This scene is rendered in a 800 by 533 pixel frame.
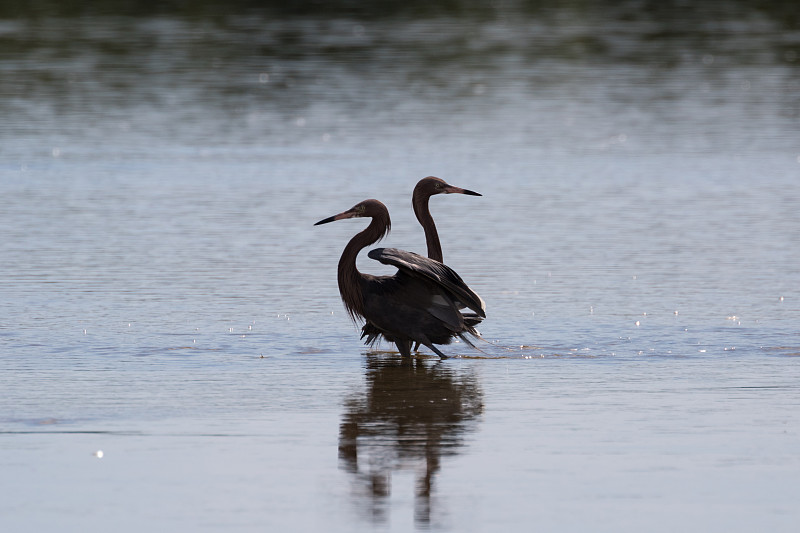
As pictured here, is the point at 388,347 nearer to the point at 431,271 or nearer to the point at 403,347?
the point at 403,347

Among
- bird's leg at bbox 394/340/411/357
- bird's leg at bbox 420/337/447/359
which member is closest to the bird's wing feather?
bird's leg at bbox 420/337/447/359

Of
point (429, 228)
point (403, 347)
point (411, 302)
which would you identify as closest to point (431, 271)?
point (411, 302)

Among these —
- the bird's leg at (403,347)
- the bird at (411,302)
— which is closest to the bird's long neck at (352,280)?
the bird at (411,302)

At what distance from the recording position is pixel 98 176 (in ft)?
61.0

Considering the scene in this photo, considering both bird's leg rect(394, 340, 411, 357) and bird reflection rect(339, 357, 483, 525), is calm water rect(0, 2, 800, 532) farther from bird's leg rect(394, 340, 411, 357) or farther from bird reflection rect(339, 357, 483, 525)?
bird's leg rect(394, 340, 411, 357)

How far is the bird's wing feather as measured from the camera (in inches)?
372

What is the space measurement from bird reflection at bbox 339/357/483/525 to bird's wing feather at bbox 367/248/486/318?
0.48 metres

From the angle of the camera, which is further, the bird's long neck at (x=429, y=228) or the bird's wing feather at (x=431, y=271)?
the bird's long neck at (x=429, y=228)

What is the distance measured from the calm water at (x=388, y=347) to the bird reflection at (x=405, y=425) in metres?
0.03

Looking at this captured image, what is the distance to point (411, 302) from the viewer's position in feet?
32.4

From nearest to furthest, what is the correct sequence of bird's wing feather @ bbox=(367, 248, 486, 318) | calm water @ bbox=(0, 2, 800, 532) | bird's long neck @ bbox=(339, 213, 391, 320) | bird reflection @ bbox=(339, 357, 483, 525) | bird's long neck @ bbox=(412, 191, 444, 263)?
calm water @ bbox=(0, 2, 800, 532), bird reflection @ bbox=(339, 357, 483, 525), bird's wing feather @ bbox=(367, 248, 486, 318), bird's long neck @ bbox=(339, 213, 391, 320), bird's long neck @ bbox=(412, 191, 444, 263)

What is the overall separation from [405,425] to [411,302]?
2.13 meters

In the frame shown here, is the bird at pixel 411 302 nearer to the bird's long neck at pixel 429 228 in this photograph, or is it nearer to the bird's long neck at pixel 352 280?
the bird's long neck at pixel 352 280

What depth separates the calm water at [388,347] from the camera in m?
6.55
